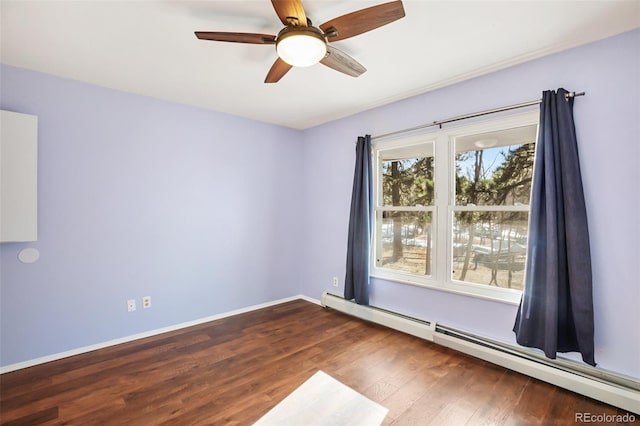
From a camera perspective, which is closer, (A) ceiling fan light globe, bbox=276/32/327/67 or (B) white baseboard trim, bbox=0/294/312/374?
(A) ceiling fan light globe, bbox=276/32/327/67

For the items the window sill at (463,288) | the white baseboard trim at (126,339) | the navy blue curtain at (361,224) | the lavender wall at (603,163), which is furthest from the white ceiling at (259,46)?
the white baseboard trim at (126,339)

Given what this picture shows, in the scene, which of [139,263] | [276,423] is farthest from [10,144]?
[276,423]

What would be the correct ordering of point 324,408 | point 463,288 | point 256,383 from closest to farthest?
point 324,408 → point 256,383 → point 463,288

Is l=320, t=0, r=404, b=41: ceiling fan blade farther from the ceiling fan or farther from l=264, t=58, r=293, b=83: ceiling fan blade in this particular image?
l=264, t=58, r=293, b=83: ceiling fan blade

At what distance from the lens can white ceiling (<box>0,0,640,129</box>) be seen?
1.74 metres

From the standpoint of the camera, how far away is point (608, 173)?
2.04m

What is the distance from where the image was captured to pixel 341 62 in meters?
1.98

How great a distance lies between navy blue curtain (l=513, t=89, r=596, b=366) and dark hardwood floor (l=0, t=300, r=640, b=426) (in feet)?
1.31

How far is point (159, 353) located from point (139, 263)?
2.99 feet

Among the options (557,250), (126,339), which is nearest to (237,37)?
(557,250)

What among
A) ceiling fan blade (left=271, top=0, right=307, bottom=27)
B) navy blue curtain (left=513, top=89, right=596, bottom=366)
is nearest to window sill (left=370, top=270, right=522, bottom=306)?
navy blue curtain (left=513, top=89, right=596, bottom=366)

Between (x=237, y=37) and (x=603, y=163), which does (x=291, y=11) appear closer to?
(x=237, y=37)

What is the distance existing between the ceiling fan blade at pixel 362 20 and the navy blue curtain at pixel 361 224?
5.88ft

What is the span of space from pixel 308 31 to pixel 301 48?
4.2 inches
